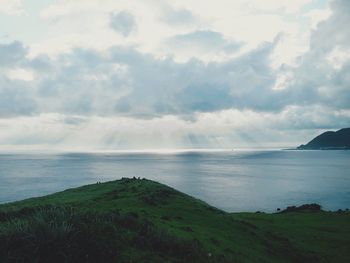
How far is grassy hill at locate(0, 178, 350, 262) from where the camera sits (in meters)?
13.5

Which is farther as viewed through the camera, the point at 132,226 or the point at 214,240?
the point at 214,240

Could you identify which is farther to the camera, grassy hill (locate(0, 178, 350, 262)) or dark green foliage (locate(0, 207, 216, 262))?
grassy hill (locate(0, 178, 350, 262))

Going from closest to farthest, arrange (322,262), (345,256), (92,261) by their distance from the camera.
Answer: (92,261) → (322,262) → (345,256)

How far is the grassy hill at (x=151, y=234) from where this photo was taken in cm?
1348

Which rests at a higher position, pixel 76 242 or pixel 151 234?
pixel 76 242

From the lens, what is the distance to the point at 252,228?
107 ft

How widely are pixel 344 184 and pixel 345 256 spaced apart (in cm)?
11109

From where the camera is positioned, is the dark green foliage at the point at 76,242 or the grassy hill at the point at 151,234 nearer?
the dark green foliage at the point at 76,242

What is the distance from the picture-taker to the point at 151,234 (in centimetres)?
1781

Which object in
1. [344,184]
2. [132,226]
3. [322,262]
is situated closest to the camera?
[132,226]

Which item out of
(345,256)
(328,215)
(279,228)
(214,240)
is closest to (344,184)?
(328,215)

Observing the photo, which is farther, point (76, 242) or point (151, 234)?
point (151, 234)

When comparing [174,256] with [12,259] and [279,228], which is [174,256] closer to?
[12,259]

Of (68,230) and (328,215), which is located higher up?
(68,230)
